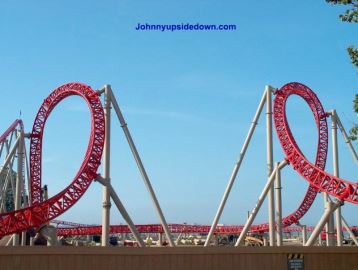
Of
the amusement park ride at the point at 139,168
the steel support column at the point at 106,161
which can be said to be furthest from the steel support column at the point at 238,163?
the steel support column at the point at 106,161

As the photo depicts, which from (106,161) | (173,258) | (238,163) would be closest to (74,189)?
(106,161)

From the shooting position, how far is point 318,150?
33.3 m

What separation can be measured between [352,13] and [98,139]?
1735 centimetres

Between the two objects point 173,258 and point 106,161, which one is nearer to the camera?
point 173,258

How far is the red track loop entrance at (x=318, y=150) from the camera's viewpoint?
1040 inches

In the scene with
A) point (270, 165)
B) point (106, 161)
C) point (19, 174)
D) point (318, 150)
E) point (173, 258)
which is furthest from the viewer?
point (318, 150)

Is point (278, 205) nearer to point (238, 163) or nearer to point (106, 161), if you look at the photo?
point (238, 163)

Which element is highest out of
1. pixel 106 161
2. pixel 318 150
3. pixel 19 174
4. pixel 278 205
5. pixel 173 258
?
pixel 318 150

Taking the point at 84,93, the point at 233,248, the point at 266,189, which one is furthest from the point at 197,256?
the point at 84,93

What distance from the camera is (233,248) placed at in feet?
50.3

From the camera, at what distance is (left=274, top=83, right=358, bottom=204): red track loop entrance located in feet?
86.7

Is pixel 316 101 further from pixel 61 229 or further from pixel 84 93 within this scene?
pixel 61 229

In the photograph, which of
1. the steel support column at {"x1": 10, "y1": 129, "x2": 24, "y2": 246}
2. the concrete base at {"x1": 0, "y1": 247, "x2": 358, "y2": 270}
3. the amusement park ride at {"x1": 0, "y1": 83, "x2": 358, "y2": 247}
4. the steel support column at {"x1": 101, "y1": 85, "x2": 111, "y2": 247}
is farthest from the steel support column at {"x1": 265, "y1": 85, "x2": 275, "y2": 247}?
the steel support column at {"x1": 10, "y1": 129, "x2": 24, "y2": 246}

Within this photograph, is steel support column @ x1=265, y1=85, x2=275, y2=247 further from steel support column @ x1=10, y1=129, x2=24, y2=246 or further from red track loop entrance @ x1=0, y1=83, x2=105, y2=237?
steel support column @ x1=10, y1=129, x2=24, y2=246
